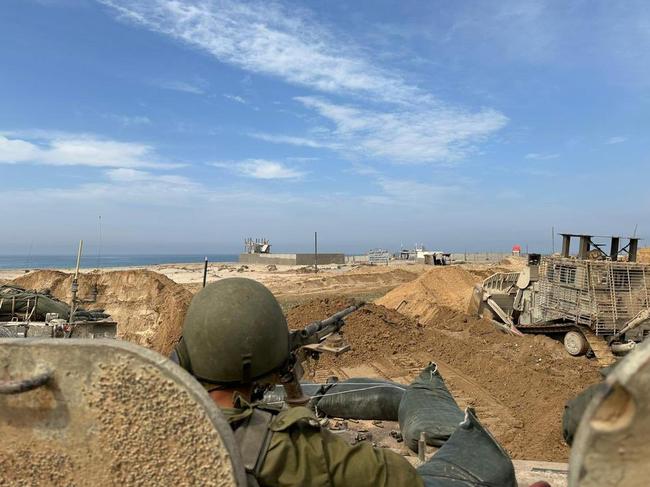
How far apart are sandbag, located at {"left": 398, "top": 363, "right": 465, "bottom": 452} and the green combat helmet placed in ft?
7.24

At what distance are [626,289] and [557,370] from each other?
2598 mm

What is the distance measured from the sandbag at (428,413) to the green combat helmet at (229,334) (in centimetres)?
221

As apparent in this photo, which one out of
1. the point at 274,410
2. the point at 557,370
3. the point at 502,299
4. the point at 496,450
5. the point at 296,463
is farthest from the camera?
the point at 502,299

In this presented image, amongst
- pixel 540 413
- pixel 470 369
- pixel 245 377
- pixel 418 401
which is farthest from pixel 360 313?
pixel 245 377

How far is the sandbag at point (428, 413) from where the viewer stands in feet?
12.4

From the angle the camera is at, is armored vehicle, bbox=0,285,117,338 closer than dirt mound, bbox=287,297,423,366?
Yes

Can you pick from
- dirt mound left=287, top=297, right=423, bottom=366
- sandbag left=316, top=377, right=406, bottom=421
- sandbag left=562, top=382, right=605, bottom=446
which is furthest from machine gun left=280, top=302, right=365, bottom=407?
dirt mound left=287, top=297, right=423, bottom=366

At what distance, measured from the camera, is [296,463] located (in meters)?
1.56

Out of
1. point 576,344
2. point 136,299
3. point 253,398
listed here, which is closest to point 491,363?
point 576,344

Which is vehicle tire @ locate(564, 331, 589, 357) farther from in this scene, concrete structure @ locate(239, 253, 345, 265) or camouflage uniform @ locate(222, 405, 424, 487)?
concrete structure @ locate(239, 253, 345, 265)

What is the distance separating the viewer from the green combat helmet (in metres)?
1.92

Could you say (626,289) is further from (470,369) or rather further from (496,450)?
(496,450)

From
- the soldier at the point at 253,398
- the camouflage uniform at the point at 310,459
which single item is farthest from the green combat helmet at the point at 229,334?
the camouflage uniform at the point at 310,459

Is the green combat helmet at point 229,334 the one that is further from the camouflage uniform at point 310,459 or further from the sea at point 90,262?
the sea at point 90,262
